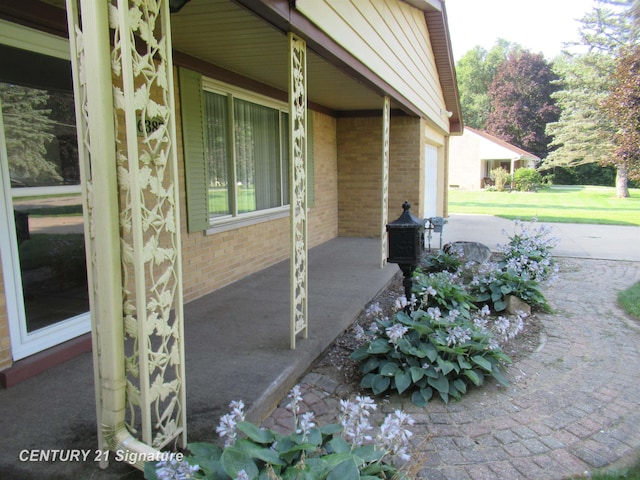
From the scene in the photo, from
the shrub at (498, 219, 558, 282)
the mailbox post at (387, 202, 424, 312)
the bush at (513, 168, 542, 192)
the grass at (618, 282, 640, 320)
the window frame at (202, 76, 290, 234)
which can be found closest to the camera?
the mailbox post at (387, 202, 424, 312)

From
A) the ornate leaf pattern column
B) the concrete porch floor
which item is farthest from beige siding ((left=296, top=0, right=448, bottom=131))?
the concrete porch floor

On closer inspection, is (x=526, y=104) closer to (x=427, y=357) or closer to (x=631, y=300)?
(x=631, y=300)

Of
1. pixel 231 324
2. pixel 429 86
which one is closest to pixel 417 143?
pixel 429 86

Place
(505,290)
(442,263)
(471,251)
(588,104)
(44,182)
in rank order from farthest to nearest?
(588,104) → (471,251) → (442,263) → (505,290) → (44,182)

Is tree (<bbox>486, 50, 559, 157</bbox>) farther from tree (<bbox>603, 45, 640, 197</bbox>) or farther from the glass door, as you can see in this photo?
the glass door

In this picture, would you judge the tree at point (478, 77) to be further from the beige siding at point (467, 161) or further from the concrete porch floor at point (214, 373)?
the concrete porch floor at point (214, 373)

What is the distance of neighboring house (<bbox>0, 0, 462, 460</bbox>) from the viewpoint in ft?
6.98

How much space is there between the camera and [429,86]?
9961 millimetres

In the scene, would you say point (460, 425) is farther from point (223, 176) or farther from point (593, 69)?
point (593, 69)

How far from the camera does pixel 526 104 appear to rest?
47.6m

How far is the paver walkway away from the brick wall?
542cm

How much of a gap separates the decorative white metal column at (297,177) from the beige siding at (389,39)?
1.21 feet

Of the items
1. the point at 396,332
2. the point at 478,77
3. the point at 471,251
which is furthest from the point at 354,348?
the point at 478,77

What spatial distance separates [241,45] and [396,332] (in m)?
3.17
